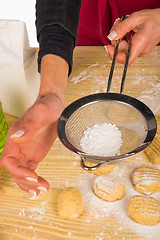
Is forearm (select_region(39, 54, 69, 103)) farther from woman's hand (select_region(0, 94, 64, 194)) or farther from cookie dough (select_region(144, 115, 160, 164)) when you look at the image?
cookie dough (select_region(144, 115, 160, 164))

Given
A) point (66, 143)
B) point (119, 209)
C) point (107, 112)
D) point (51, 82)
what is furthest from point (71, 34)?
point (119, 209)

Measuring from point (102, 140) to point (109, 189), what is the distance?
0.38ft

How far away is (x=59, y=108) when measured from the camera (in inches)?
27.8

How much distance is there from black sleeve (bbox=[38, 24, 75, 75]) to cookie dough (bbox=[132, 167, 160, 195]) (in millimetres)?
368

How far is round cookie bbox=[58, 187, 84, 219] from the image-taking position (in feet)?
2.06

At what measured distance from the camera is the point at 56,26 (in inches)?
31.6

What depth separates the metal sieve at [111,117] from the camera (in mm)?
610

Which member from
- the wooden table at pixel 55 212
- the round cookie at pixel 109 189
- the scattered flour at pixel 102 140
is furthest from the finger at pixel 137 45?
the round cookie at pixel 109 189

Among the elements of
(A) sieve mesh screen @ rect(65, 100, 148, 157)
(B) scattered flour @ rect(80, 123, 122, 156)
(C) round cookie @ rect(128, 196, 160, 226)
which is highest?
(A) sieve mesh screen @ rect(65, 100, 148, 157)

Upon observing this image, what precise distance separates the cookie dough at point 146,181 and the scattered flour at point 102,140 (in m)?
0.10

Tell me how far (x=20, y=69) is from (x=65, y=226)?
0.40m

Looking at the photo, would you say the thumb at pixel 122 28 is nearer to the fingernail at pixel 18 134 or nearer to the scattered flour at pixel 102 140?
the scattered flour at pixel 102 140

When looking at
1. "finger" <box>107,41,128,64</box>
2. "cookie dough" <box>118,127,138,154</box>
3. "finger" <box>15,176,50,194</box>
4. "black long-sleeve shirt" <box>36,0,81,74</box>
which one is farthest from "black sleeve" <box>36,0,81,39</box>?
"finger" <box>15,176,50,194</box>

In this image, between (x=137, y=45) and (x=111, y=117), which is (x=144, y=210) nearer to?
(x=111, y=117)
